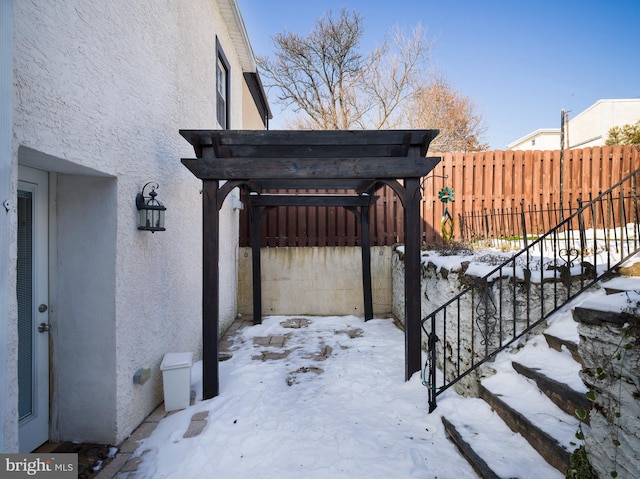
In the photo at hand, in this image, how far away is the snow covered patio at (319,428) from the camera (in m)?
2.33

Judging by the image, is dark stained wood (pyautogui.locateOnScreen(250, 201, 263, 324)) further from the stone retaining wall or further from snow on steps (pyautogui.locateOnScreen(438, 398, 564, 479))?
the stone retaining wall

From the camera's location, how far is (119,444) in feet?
8.84

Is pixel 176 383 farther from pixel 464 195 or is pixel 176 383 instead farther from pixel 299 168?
pixel 464 195

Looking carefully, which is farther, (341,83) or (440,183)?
(341,83)

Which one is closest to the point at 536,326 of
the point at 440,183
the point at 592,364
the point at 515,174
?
the point at 592,364

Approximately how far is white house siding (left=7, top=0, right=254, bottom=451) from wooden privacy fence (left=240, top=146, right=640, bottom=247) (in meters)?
3.55

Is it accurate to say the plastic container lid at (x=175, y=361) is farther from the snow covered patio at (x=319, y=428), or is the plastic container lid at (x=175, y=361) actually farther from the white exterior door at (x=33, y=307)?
the white exterior door at (x=33, y=307)

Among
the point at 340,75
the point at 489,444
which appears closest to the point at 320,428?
the point at 489,444

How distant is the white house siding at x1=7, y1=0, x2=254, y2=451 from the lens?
1.93 metres

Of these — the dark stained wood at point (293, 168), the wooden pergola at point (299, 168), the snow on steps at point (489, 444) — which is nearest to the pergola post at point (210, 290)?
the wooden pergola at point (299, 168)

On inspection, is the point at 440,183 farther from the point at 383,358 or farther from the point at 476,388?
the point at 476,388

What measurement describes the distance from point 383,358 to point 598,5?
13548mm

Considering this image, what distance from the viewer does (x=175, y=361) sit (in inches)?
129

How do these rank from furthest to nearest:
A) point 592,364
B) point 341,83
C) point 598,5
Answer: point 341,83 → point 598,5 → point 592,364
